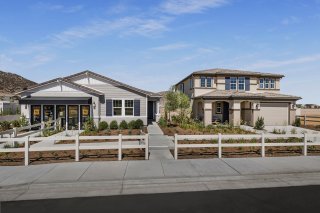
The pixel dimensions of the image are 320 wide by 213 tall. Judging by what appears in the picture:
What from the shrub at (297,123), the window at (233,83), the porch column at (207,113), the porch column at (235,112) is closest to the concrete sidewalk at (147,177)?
the porch column at (235,112)

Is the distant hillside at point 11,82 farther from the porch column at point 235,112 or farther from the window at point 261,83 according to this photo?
the window at point 261,83

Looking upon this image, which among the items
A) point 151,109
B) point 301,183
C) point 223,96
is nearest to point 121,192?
point 301,183

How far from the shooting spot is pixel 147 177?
341 inches

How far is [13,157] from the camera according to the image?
38.3 feet

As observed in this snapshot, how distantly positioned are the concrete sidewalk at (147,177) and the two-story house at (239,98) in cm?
1677

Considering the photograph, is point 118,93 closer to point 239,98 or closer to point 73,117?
point 73,117

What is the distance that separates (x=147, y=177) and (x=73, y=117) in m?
17.1

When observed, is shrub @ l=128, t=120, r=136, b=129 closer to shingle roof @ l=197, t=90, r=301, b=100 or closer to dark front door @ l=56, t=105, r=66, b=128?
dark front door @ l=56, t=105, r=66, b=128

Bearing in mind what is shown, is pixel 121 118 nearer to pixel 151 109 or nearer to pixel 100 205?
pixel 151 109

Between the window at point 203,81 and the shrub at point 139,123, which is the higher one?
the window at point 203,81

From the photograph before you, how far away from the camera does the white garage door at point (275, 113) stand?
28547 millimetres

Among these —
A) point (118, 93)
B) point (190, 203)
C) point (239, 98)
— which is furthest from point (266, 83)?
point (190, 203)

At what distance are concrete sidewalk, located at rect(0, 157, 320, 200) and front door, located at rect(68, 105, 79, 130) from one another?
45.2 ft

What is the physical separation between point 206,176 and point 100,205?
13.1ft
